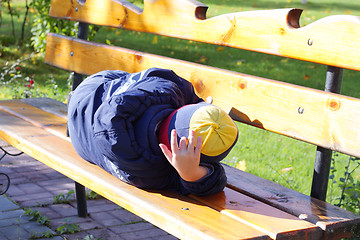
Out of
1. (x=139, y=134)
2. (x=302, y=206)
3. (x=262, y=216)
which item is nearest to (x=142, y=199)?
(x=139, y=134)

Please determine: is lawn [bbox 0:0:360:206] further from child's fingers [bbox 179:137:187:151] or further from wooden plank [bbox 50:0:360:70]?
child's fingers [bbox 179:137:187:151]

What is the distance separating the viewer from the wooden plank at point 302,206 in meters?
1.99

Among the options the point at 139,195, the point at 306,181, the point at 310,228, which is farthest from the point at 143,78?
the point at 306,181

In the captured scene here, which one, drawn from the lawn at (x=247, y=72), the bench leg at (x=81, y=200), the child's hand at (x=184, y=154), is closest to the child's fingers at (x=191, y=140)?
the child's hand at (x=184, y=154)

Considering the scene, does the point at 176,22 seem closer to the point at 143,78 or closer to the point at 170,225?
the point at 143,78

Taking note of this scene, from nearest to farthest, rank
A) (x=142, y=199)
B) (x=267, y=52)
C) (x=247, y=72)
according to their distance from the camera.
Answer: (x=142, y=199), (x=267, y=52), (x=247, y=72)

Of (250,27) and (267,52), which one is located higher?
(250,27)

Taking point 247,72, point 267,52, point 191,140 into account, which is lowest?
point 247,72

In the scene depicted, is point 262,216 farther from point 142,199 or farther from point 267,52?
point 267,52

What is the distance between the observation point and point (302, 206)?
7.13ft

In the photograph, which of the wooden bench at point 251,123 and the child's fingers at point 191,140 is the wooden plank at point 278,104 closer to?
the wooden bench at point 251,123

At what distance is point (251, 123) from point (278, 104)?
203 mm

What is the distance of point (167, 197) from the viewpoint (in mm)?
2184

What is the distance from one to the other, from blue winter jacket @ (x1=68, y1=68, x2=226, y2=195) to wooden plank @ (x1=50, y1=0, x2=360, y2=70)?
467mm
